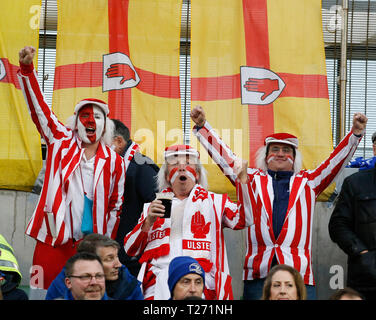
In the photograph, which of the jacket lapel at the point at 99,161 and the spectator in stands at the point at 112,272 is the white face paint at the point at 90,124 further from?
the spectator in stands at the point at 112,272

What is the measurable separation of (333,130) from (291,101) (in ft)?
2.24

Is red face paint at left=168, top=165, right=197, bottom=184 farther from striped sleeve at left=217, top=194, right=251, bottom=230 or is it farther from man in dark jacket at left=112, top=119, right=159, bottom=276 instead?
man in dark jacket at left=112, top=119, right=159, bottom=276

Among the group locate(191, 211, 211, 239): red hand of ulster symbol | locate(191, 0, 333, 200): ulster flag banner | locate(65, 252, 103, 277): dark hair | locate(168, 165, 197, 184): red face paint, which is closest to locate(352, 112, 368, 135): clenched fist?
locate(191, 0, 333, 200): ulster flag banner

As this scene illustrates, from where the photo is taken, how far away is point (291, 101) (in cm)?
693

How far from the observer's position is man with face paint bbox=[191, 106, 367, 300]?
221 inches

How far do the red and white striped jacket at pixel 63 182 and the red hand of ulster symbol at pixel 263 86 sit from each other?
166cm

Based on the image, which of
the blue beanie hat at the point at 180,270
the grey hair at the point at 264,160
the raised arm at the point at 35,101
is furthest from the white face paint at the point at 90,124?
the blue beanie hat at the point at 180,270

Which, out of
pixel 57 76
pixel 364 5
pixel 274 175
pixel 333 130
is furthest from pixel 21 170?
pixel 364 5

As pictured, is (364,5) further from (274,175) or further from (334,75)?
(274,175)

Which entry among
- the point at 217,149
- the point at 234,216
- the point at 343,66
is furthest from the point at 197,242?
the point at 343,66

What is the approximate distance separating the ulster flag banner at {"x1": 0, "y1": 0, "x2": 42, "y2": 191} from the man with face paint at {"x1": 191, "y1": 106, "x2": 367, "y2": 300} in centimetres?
165

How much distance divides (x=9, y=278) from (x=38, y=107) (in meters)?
1.35

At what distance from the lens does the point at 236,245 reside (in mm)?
6773
